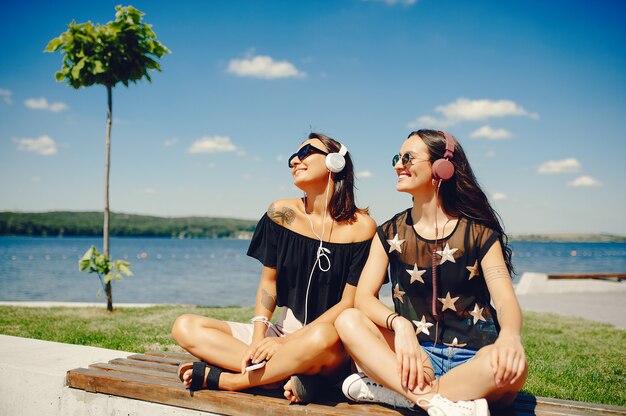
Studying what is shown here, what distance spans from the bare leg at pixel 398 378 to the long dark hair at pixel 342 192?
1048mm

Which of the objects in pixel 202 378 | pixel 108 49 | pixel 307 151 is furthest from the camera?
pixel 108 49

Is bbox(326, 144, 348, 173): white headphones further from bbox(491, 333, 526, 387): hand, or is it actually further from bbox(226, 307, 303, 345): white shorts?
bbox(491, 333, 526, 387): hand

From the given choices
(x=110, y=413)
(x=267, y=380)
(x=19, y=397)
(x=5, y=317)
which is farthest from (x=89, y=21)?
(x=267, y=380)

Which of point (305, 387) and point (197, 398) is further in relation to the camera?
point (197, 398)

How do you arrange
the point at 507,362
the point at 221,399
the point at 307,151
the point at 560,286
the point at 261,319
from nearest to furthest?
the point at 507,362 < the point at 221,399 < the point at 261,319 < the point at 307,151 < the point at 560,286

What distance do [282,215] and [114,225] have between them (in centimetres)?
15699

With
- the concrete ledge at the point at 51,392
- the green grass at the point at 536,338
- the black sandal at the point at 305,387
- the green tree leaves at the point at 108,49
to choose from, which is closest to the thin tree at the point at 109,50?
the green tree leaves at the point at 108,49

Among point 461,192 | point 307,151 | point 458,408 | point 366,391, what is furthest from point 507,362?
point 307,151

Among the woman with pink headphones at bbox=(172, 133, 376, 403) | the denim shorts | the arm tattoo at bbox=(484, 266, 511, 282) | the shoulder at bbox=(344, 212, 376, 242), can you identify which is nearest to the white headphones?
the woman with pink headphones at bbox=(172, 133, 376, 403)

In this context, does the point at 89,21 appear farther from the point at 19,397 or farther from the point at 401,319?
the point at 401,319

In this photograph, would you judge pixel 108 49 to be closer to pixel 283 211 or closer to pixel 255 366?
pixel 283 211

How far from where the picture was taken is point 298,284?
11.7 feet

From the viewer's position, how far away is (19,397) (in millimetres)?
3801

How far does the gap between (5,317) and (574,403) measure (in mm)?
9064
